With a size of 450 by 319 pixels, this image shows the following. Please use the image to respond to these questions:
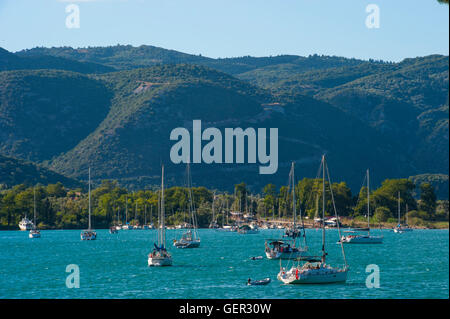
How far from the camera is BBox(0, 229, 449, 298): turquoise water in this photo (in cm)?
5503

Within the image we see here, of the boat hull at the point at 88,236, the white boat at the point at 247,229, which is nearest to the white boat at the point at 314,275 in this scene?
the boat hull at the point at 88,236

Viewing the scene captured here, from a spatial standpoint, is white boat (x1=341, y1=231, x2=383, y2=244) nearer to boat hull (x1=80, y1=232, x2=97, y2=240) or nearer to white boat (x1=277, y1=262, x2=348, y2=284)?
boat hull (x1=80, y1=232, x2=97, y2=240)

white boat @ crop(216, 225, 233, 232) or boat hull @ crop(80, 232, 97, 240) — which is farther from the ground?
boat hull @ crop(80, 232, 97, 240)

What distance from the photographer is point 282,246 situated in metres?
82.7

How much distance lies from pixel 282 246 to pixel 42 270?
24759mm

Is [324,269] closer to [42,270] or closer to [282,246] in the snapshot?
[282,246]

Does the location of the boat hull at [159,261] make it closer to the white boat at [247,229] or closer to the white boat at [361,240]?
the white boat at [361,240]

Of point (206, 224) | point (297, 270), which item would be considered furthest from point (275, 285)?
point (206, 224)

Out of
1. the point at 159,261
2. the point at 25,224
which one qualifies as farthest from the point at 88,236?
the point at 159,261

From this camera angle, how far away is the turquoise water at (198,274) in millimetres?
55031

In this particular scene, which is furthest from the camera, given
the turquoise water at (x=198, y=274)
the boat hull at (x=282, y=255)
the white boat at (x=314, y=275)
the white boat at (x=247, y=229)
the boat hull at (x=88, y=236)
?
the white boat at (x=247, y=229)

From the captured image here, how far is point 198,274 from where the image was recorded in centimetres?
6894

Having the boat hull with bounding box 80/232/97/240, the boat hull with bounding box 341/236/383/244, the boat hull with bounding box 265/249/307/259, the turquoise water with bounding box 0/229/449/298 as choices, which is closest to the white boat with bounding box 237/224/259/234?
the boat hull with bounding box 80/232/97/240

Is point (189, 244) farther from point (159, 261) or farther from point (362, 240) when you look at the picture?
point (362, 240)
